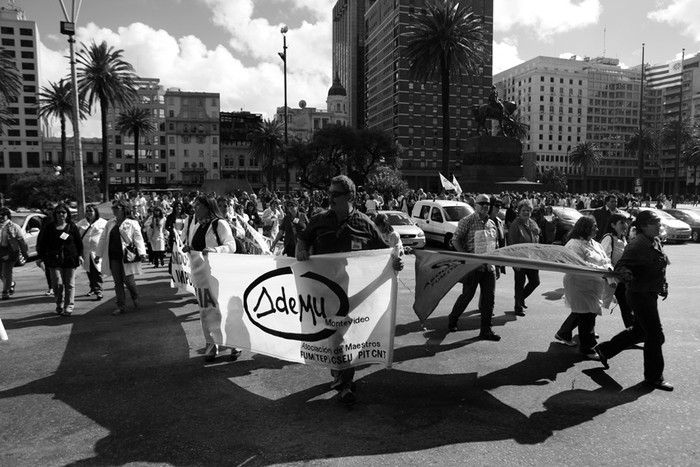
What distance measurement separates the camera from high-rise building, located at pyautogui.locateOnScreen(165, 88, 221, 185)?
117125mm

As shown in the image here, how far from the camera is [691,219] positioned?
2173 cm

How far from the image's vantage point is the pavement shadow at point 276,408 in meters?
3.86

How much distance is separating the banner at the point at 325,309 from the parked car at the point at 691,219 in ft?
70.6

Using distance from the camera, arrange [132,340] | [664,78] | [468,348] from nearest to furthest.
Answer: [468,348] → [132,340] → [664,78]

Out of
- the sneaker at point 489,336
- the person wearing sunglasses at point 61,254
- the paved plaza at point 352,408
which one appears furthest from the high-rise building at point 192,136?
the sneaker at point 489,336

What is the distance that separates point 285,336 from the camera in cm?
500

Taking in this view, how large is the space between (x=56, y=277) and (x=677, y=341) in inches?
366

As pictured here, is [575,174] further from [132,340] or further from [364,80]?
[132,340]

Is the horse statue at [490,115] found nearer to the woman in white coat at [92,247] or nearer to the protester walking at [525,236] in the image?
the protester walking at [525,236]

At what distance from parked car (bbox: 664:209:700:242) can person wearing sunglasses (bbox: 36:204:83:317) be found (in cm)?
2266

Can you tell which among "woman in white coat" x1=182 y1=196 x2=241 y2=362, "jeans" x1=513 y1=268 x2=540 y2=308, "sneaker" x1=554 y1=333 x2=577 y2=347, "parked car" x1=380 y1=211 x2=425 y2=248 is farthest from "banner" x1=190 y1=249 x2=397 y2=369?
"parked car" x1=380 y1=211 x2=425 y2=248

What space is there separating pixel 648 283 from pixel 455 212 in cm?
1322

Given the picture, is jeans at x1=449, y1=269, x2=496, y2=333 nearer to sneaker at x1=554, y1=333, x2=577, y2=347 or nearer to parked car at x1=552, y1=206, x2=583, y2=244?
sneaker at x1=554, y1=333, x2=577, y2=347

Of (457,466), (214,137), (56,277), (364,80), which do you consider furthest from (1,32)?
(457,466)
